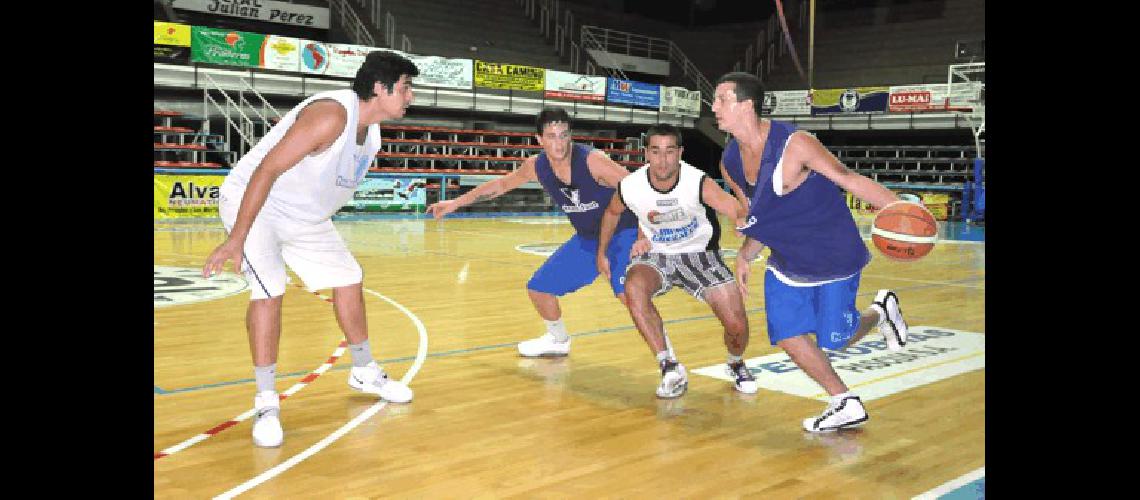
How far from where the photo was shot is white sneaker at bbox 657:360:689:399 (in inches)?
171

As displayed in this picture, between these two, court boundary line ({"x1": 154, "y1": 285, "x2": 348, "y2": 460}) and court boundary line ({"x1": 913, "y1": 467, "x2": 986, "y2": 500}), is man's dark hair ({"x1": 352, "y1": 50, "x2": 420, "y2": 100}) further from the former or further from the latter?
court boundary line ({"x1": 913, "y1": 467, "x2": 986, "y2": 500})

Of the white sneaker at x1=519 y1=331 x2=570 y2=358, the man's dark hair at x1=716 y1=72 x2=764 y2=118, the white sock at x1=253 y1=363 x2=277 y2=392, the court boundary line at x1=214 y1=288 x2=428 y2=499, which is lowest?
the court boundary line at x1=214 y1=288 x2=428 y2=499

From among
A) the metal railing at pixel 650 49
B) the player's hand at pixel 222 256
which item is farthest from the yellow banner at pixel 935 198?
the player's hand at pixel 222 256

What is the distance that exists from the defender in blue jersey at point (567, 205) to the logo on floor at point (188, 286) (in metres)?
2.79

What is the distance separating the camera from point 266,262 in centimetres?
364

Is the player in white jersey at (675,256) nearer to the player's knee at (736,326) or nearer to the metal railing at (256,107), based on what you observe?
the player's knee at (736,326)

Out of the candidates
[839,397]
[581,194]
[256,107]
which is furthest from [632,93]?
[839,397]

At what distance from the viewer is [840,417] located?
147 inches

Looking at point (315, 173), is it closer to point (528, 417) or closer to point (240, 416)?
point (240, 416)

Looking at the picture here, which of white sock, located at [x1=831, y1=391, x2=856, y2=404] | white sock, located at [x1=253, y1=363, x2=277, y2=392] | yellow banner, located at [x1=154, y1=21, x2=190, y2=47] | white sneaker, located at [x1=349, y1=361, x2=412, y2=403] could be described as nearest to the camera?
white sock, located at [x1=253, y1=363, x2=277, y2=392]

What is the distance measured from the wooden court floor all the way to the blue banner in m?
18.2

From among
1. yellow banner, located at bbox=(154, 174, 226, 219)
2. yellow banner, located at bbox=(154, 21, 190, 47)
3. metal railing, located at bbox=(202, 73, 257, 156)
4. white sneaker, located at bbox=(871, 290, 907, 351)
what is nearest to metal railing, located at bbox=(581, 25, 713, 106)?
metal railing, located at bbox=(202, 73, 257, 156)

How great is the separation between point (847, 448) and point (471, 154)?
66.4 feet
